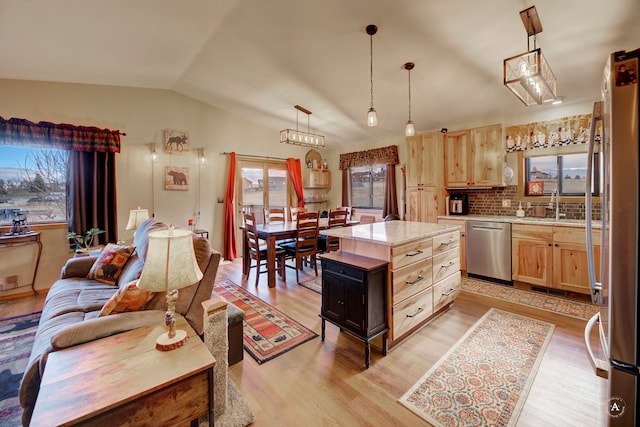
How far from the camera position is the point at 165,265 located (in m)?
1.27

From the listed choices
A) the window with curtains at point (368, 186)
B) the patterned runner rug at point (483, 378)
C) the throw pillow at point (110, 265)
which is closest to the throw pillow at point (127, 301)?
the throw pillow at point (110, 265)

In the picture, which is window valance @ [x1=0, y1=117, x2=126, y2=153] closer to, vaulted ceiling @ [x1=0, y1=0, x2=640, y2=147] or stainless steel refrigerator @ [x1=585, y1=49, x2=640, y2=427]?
vaulted ceiling @ [x1=0, y1=0, x2=640, y2=147]

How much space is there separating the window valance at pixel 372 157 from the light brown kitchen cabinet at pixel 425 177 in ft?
2.22

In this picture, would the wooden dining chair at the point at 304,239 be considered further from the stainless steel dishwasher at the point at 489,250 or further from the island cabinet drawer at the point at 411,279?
the stainless steel dishwasher at the point at 489,250

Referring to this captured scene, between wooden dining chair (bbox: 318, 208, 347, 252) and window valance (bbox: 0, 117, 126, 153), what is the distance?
11.3ft

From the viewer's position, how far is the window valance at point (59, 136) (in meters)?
3.47

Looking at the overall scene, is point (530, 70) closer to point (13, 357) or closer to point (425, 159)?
point (425, 159)

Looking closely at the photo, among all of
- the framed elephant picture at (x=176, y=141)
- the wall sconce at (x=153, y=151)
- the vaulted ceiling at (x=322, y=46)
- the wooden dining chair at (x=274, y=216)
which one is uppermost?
the vaulted ceiling at (x=322, y=46)

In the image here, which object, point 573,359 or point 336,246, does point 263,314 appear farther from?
point 573,359

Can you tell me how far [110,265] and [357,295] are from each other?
2387 millimetres

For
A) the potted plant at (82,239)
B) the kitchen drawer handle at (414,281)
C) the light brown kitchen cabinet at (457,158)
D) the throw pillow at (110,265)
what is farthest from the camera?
the light brown kitchen cabinet at (457,158)

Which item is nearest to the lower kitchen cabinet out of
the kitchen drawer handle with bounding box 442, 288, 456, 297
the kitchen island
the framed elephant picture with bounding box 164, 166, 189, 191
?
the kitchen island

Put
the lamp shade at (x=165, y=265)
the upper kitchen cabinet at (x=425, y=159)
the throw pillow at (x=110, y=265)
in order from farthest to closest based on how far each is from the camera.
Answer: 1. the upper kitchen cabinet at (x=425, y=159)
2. the throw pillow at (x=110, y=265)
3. the lamp shade at (x=165, y=265)

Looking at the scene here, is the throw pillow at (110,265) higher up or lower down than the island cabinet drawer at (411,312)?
higher up
